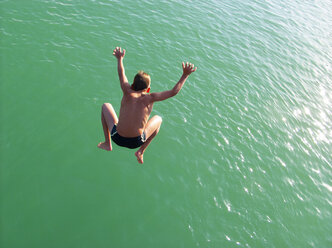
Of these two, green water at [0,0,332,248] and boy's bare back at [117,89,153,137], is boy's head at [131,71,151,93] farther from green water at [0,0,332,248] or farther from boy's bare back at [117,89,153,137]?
green water at [0,0,332,248]

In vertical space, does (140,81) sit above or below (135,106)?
above

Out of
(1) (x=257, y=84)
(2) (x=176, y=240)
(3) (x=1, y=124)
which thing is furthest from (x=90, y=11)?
(2) (x=176, y=240)

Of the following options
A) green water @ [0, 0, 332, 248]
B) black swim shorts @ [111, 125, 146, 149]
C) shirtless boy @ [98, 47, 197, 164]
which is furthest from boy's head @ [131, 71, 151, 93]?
green water @ [0, 0, 332, 248]

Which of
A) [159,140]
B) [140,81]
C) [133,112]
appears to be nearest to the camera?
[140,81]

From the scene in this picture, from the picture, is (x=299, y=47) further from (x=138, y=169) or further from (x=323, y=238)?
(x=138, y=169)

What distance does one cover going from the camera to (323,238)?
7578 millimetres

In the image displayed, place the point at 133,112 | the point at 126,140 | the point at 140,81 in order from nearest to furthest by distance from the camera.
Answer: the point at 140,81
the point at 133,112
the point at 126,140

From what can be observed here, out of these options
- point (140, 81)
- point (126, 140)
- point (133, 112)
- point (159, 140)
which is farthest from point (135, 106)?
point (159, 140)

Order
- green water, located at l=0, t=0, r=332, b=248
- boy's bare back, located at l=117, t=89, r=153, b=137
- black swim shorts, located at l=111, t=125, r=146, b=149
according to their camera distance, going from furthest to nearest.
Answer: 1. green water, located at l=0, t=0, r=332, b=248
2. black swim shorts, located at l=111, t=125, r=146, b=149
3. boy's bare back, located at l=117, t=89, r=153, b=137

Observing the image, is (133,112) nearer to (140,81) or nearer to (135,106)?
(135,106)

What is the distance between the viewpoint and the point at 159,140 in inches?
341

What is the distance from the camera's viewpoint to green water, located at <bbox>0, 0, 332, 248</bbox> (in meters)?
6.60

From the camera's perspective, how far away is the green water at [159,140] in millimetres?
6602

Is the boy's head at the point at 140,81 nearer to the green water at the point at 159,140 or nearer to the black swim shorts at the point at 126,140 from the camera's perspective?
the black swim shorts at the point at 126,140
